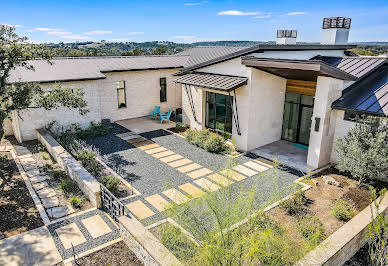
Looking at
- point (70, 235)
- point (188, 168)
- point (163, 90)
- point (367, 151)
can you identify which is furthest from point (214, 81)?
point (70, 235)

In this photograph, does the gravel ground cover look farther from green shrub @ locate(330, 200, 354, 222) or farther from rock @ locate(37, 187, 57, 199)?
green shrub @ locate(330, 200, 354, 222)

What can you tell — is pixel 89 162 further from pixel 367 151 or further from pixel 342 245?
pixel 367 151

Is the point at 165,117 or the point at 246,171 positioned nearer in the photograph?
the point at 246,171

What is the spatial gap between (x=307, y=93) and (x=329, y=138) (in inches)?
106

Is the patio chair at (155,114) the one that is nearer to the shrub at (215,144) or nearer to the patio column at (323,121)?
the shrub at (215,144)

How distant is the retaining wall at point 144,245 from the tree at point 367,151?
693 cm

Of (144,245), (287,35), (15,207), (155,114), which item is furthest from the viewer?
(155,114)

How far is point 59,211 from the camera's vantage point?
8.02 m

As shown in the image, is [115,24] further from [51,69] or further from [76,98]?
[76,98]

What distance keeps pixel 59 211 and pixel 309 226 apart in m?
6.79

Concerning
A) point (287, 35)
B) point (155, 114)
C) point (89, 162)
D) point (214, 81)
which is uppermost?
point (287, 35)

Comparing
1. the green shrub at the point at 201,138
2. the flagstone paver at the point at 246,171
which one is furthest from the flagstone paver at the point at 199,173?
the green shrub at the point at 201,138

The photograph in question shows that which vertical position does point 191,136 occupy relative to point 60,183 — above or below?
above

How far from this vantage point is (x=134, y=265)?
6.09m
